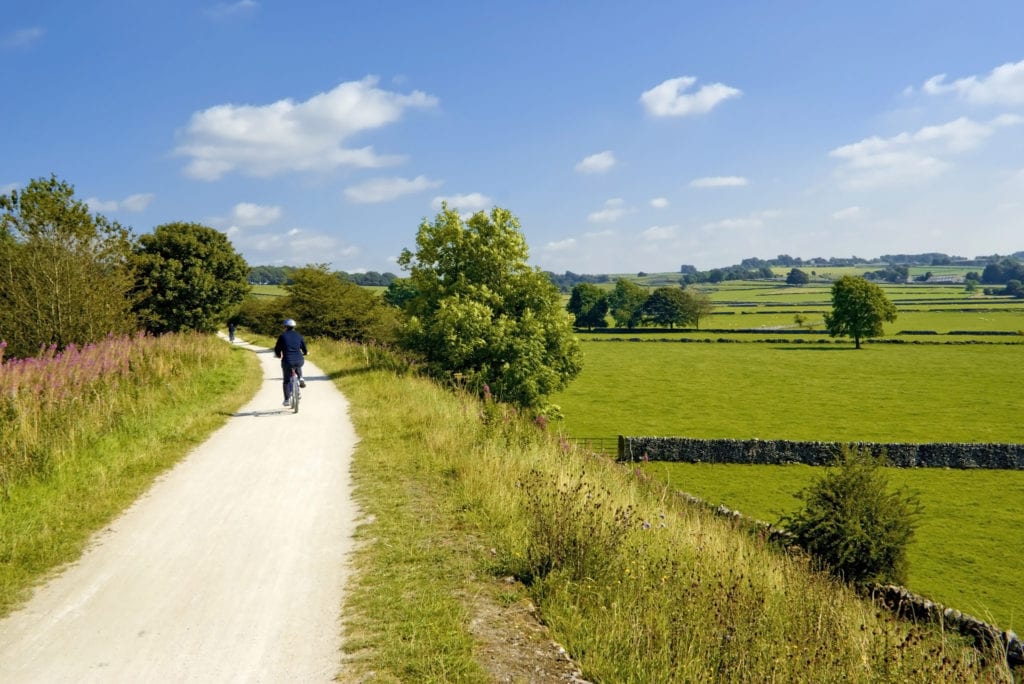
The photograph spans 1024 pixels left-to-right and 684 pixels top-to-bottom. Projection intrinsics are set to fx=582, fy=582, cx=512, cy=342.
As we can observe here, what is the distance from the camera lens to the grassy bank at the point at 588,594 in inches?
173

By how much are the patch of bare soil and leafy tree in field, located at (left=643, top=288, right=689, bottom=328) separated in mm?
121940

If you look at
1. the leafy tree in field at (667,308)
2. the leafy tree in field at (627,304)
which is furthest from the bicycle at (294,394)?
the leafy tree in field at (627,304)

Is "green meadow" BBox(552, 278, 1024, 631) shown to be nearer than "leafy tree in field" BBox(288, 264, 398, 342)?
Yes

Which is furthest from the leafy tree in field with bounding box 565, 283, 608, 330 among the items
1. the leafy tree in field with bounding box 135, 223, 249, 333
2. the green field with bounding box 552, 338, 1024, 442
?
the leafy tree in field with bounding box 135, 223, 249, 333

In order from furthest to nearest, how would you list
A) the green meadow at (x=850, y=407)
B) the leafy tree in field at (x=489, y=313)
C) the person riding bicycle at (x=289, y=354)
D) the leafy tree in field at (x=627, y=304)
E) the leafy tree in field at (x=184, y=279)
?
the leafy tree in field at (x=627, y=304) → the leafy tree in field at (x=184, y=279) → the leafy tree in field at (x=489, y=313) → the green meadow at (x=850, y=407) → the person riding bicycle at (x=289, y=354)

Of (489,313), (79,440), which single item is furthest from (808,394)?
(79,440)

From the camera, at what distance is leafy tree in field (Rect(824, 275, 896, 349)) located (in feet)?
284

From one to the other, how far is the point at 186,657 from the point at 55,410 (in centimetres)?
788

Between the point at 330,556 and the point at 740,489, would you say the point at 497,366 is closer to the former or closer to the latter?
the point at 740,489

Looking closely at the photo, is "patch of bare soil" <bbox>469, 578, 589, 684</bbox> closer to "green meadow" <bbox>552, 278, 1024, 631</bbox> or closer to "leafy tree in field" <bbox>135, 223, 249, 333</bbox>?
"green meadow" <bbox>552, 278, 1024, 631</bbox>

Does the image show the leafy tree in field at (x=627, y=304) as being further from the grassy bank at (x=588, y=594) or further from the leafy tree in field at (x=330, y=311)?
the grassy bank at (x=588, y=594)

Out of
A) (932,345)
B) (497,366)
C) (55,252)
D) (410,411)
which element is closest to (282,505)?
(410,411)

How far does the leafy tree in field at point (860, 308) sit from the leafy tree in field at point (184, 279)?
3286 inches

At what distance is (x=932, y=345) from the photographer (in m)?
85.5
